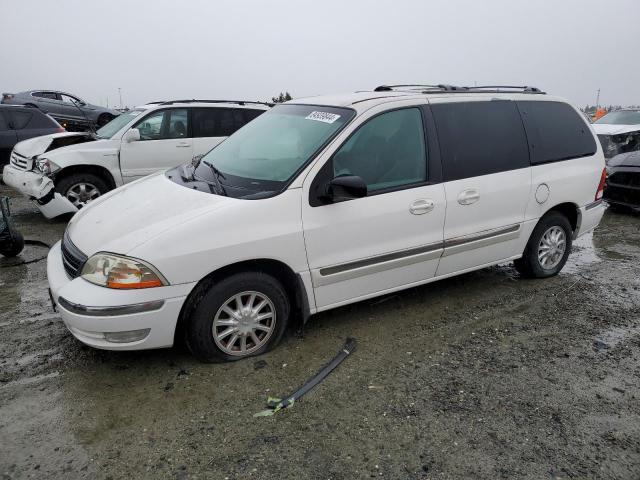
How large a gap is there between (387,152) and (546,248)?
2.15 m

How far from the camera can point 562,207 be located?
490 centimetres

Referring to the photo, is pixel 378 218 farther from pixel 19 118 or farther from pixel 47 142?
pixel 19 118

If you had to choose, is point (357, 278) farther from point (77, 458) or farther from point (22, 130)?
point (22, 130)

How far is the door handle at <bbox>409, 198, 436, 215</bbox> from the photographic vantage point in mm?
3766

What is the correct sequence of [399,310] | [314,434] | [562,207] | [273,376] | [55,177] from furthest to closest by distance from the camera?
[55,177] → [562,207] → [399,310] → [273,376] → [314,434]

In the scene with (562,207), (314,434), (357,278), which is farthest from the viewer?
(562,207)

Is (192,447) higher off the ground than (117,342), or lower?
lower

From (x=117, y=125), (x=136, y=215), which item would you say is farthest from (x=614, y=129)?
(x=136, y=215)

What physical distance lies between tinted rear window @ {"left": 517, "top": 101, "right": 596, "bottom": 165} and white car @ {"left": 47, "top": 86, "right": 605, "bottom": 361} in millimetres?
17

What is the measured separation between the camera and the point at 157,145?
776 centimetres

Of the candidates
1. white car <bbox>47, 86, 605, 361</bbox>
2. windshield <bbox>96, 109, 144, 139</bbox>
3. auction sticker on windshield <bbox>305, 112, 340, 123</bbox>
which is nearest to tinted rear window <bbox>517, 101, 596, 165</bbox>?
white car <bbox>47, 86, 605, 361</bbox>

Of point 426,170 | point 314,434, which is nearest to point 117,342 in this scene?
point 314,434

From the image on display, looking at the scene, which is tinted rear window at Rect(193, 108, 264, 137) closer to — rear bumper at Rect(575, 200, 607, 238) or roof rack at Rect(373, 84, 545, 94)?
roof rack at Rect(373, 84, 545, 94)

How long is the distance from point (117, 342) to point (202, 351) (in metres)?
0.52
